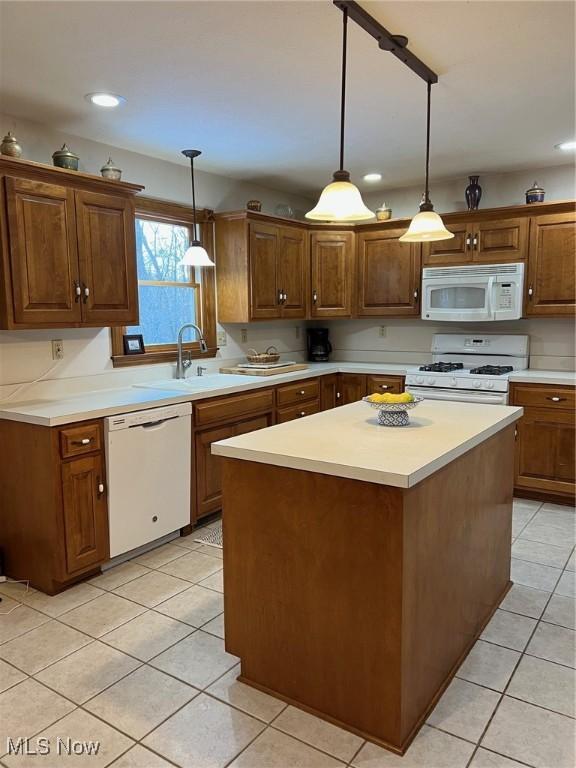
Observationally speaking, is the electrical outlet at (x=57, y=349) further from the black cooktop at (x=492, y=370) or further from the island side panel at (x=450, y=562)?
the black cooktop at (x=492, y=370)

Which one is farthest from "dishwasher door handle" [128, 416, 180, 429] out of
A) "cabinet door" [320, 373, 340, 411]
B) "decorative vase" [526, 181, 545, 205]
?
"decorative vase" [526, 181, 545, 205]

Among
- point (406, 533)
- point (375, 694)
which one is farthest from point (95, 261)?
point (375, 694)

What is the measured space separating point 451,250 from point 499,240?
37 centimetres

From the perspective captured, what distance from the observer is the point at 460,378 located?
4180 millimetres

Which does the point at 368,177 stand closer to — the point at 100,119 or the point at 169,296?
the point at 169,296

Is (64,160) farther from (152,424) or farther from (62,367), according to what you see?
(152,424)

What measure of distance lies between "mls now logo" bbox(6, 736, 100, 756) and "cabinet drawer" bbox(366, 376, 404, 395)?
336cm

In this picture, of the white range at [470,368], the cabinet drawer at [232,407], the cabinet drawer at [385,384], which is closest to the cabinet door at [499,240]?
the white range at [470,368]

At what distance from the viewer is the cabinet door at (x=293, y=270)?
180 inches

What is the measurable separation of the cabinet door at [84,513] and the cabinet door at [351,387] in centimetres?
247

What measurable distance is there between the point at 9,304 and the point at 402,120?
7.74 feet

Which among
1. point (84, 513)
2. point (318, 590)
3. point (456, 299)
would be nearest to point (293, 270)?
point (456, 299)

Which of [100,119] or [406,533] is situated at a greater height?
[100,119]

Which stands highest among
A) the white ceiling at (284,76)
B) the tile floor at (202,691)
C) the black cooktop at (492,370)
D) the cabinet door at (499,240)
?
the white ceiling at (284,76)
